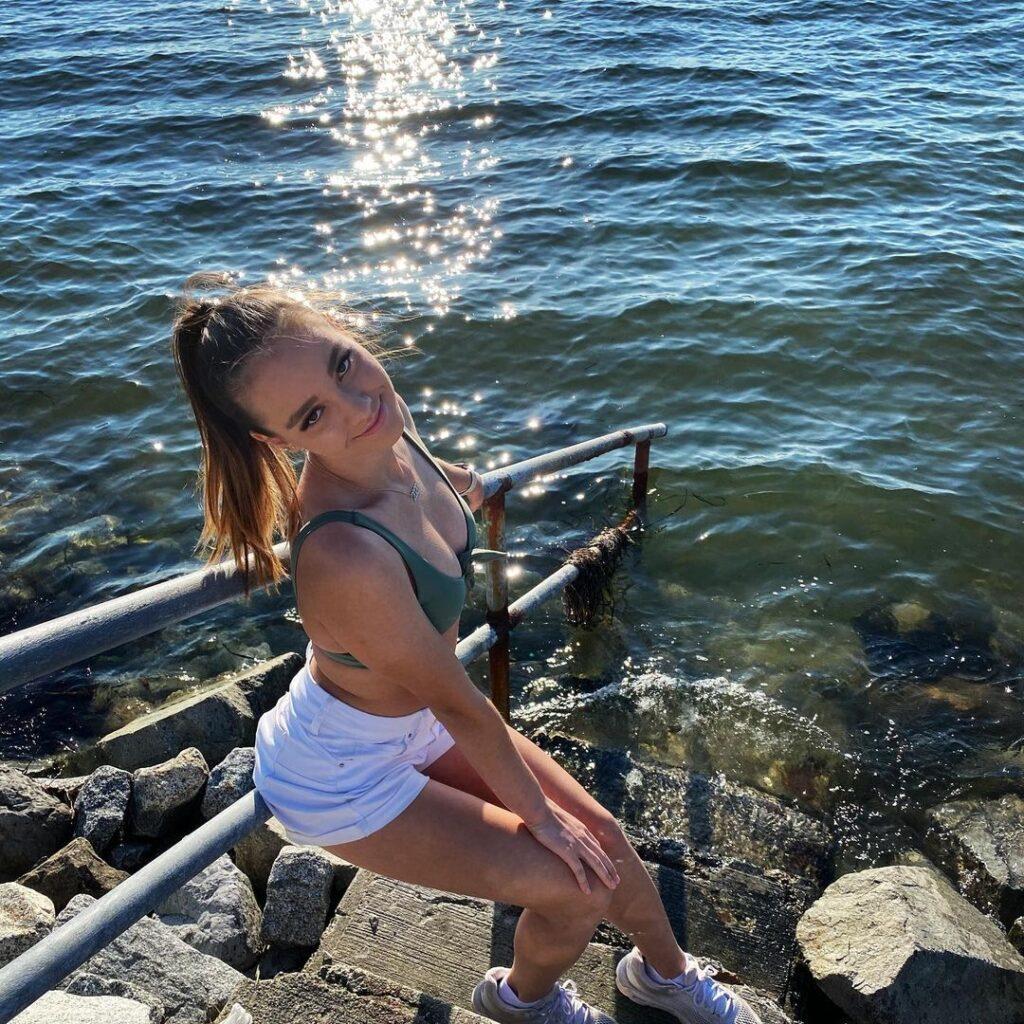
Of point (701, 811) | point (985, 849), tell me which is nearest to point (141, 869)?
point (701, 811)

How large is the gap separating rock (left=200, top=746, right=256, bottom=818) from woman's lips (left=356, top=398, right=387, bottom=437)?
8.33ft

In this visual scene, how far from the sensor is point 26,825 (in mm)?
4676

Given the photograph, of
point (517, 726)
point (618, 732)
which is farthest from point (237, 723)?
point (618, 732)

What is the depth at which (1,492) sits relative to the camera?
8.22m

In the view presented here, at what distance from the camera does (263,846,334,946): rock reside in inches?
151

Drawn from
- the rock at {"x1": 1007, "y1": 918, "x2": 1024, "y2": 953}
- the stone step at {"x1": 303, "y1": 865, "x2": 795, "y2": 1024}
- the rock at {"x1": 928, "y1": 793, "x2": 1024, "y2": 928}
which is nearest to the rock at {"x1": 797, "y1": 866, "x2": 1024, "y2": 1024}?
the stone step at {"x1": 303, "y1": 865, "x2": 795, "y2": 1024}

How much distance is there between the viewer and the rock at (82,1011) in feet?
9.16

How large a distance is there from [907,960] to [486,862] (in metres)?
1.72

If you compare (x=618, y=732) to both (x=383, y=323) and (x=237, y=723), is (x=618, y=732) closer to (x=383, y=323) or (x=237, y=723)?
(x=237, y=723)

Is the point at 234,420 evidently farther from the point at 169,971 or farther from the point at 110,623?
the point at 169,971

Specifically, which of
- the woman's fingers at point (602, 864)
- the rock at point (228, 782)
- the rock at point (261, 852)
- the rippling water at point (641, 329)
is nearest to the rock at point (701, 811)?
the rippling water at point (641, 329)

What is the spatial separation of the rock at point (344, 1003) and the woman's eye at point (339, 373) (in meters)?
1.49

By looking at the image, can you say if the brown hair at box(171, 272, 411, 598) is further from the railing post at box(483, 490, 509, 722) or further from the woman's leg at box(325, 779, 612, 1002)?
the railing post at box(483, 490, 509, 722)

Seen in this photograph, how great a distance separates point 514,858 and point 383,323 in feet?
25.8
